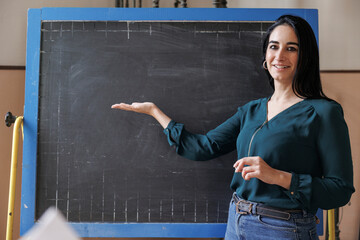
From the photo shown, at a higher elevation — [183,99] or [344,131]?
[183,99]

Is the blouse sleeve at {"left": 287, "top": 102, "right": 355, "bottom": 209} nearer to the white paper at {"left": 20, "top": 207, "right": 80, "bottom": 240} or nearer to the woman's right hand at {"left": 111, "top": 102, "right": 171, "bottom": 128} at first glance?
the woman's right hand at {"left": 111, "top": 102, "right": 171, "bottom": 128}

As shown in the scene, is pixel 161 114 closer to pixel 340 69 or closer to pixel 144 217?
pixel 144 217

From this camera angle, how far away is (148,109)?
4.82ft

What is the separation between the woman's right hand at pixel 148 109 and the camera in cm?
145

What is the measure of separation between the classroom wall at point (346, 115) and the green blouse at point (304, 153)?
3.33ft

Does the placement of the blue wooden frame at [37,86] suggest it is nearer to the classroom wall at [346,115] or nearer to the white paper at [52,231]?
the classroom wall at [346,115]

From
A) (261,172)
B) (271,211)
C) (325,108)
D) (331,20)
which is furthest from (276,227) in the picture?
(331,20)

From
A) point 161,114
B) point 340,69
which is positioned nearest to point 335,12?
point 340,69

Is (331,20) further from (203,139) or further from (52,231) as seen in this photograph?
(52,231)

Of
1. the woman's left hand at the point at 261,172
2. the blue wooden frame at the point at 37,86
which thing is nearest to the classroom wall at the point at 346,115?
the blue wooden frame at the point at 37,86

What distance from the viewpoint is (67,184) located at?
1.52m

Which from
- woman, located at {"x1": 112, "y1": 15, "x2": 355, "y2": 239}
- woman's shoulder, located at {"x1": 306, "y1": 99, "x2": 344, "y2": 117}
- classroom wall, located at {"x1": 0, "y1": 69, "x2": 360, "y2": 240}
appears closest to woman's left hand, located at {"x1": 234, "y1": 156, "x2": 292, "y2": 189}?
woman, located at {"x1": 112, "y1": 15, "x2": 355, "y2": 239}

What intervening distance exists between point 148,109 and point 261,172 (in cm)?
62

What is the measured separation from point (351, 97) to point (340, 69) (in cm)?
18
